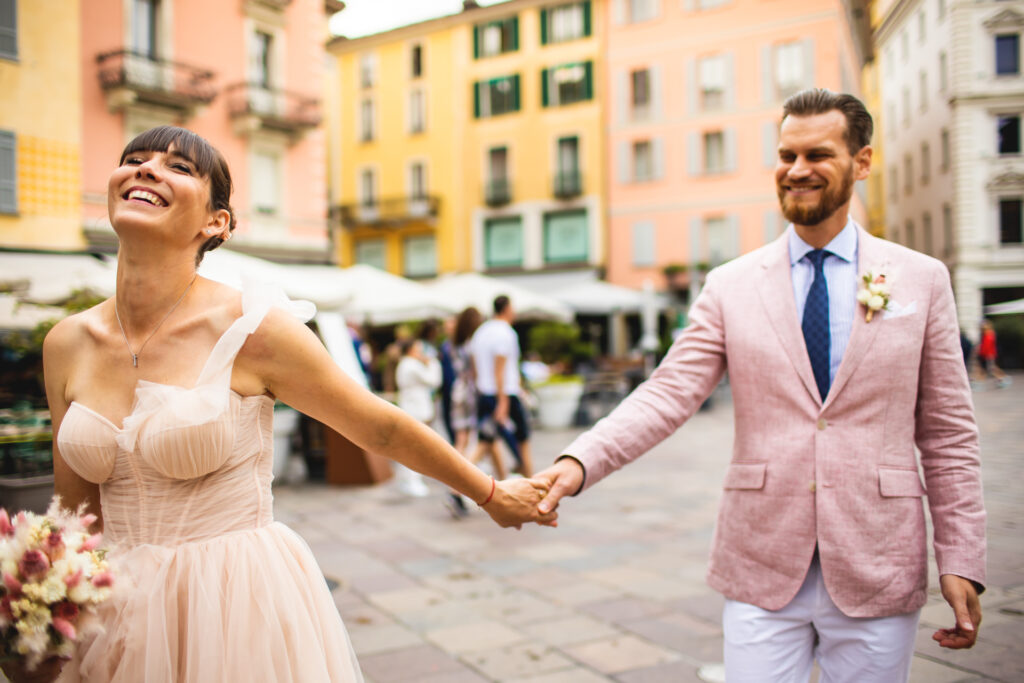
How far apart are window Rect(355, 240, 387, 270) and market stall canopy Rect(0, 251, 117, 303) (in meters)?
26.0

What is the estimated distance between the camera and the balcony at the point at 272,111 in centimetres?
1336

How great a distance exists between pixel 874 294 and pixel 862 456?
0.40 m

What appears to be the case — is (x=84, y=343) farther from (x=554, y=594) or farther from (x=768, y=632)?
(x=554, y=594)

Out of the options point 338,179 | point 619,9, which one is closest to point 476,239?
point 338,179

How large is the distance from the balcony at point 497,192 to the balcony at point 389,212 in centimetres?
206

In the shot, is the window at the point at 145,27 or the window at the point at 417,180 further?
the window at the point at 417,180

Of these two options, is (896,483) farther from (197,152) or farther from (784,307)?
(197,152)

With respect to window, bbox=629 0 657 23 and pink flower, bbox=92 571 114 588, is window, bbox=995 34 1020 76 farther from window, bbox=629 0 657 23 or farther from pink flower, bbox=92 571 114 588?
window, bbox=629 0 657 23

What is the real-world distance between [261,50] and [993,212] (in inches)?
347

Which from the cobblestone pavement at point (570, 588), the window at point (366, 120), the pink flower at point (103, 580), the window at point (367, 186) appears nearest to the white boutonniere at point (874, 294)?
the cobblestone pavement at point (570, 588)

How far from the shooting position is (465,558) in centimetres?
525

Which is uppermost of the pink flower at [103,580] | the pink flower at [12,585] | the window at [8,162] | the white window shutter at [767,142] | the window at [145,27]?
the white window shutter at [767,142]

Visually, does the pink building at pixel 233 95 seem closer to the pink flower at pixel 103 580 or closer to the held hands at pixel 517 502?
the pink flower at pixel 103 580

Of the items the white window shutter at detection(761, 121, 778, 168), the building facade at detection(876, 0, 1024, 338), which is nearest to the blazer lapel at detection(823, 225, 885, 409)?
the building facade at detection(876, 0, 1024, 338)
